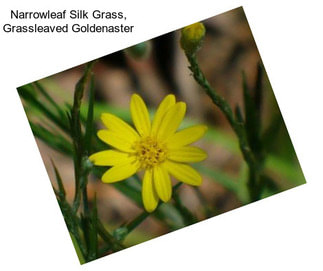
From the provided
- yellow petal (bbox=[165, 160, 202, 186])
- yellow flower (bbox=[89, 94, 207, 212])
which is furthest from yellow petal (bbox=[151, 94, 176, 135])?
yellow petal (bbox=[165, 160, 202, 186])

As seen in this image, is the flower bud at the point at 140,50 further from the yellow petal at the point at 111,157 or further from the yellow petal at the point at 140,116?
the yellow petal at the point at 111,157

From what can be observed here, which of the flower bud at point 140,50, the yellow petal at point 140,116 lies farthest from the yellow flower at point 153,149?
the flower bud at point 140,50

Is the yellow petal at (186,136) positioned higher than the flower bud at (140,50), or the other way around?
the flower bud at (140,50)

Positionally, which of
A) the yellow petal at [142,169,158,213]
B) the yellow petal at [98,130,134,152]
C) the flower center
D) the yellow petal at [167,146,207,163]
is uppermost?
the yellow petal at [98,130,134,152]

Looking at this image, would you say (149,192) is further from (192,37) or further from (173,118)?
(192,37)

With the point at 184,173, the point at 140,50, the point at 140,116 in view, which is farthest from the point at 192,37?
the point at 184,173

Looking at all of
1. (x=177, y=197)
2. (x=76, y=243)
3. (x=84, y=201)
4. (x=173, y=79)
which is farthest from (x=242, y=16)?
(x=76, y=243)

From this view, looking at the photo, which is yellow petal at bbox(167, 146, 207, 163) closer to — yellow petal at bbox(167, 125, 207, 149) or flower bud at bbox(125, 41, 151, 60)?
yellow petal at bbox(167, 125, 207, 149)
